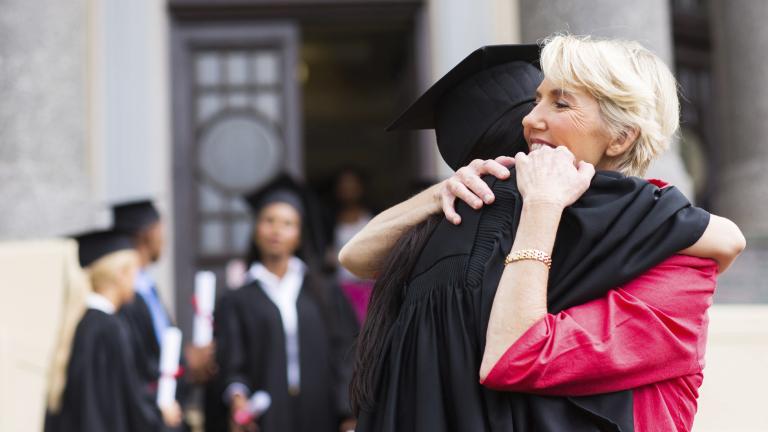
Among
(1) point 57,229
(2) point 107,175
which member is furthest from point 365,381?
(2) point 107,175

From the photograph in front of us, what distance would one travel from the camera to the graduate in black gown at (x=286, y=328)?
20.3ft

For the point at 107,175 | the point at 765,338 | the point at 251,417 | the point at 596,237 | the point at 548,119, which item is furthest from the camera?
the point at 107,175

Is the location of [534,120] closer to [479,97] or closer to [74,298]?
[479,97]

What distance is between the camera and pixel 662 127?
2018mm

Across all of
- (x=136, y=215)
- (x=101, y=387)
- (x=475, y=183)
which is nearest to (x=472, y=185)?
(x=475, y=183)

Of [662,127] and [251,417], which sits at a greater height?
[662,127]

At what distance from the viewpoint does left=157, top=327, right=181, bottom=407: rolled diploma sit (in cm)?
626

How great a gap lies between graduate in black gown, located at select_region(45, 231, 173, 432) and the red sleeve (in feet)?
14.2

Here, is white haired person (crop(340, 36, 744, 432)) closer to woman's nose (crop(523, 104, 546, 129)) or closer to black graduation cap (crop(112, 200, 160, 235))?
woman's nose (crop(523, 104, 546, 129))

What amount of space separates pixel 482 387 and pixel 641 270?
351 mm

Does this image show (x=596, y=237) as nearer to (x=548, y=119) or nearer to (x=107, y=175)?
(x=548, y=119)

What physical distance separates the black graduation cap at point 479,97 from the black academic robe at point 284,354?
13.1 ft

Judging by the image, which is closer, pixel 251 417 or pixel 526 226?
pixel 526 226

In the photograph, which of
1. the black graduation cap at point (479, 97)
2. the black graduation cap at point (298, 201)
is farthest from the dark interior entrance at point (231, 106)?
the black graduation cap at point (479, 97)
